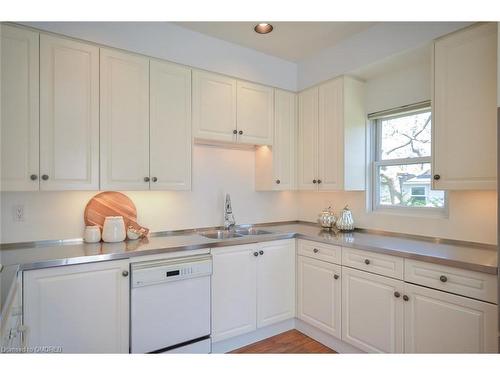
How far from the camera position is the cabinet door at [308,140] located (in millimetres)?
2879

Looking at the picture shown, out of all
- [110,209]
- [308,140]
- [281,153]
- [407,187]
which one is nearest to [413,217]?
[407,187]

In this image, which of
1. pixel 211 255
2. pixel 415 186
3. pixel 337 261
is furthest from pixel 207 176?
pixel 415 186

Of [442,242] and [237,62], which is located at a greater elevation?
[237,62]

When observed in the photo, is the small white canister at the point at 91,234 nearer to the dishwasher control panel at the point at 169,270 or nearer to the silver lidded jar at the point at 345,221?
the dishwasher control panel at the point at 169,270

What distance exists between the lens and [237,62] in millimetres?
2684

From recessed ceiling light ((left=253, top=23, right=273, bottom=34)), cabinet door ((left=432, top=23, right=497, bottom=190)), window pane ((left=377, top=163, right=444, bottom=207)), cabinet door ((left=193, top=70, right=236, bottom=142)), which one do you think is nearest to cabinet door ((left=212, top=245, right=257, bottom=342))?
A: cabinet door ((left=193, top=70, right=236, bottom=142))

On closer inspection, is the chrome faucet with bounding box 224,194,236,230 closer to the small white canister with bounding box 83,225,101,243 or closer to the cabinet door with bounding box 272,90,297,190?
the cabinet door with bounding box 272,90,297,190

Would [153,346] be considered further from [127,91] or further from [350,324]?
[127,91]

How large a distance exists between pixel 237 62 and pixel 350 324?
7.73 ft

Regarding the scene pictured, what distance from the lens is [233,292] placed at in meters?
2.29

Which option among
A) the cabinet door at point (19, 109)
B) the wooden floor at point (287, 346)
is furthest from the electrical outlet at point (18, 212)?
the wooden floor at point (287, 346)

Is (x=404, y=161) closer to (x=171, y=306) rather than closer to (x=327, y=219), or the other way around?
(x=327, y=219)

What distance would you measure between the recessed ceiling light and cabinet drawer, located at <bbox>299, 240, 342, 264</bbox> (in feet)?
5.88

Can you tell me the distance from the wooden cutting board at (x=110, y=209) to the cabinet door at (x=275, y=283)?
100 cm
